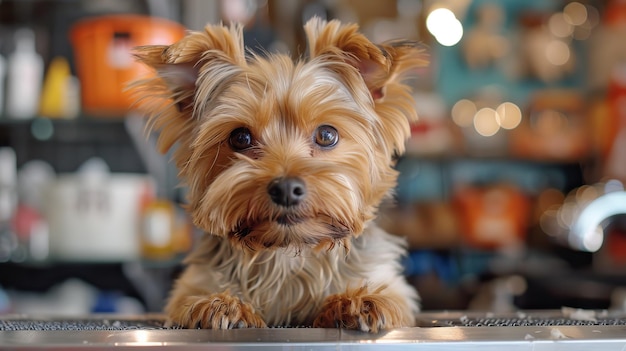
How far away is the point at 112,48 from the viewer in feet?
10.1

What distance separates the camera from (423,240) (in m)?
4.26

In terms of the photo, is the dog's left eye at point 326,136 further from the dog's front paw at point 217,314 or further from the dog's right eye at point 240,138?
the dog's front paw at point 217,314

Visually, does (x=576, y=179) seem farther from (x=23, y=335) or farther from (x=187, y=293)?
(x=23, y=335)

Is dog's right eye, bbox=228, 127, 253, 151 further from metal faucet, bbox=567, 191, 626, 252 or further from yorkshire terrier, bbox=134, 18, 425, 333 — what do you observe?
metal faucet, bbox=567, 191, 626, 252

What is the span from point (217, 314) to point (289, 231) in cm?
20

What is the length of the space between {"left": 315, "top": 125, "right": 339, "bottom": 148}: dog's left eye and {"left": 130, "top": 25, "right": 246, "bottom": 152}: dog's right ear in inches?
8.5

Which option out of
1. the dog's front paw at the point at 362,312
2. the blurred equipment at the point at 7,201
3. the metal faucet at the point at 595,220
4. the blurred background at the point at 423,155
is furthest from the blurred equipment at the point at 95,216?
the metal faucet at the point at 595,220

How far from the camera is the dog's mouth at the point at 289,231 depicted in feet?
4.06

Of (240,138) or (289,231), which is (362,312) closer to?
(289,231)

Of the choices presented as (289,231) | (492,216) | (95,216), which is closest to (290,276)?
(289,231)

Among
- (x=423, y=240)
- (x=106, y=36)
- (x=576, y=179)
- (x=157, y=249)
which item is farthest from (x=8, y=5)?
(x=576, y=179)

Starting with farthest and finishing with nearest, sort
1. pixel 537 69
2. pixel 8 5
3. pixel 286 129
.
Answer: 1. pixel 537 69
2. pixel 8 5
3. pixel 286 129

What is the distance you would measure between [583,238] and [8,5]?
11.8 ft

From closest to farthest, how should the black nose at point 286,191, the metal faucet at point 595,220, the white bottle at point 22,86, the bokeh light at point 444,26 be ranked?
1. the black nose at point 286,191
2. the white bottle at point 22,86
3. the metal faucet at point 595,220
4. the bokeh light at point 444,26
